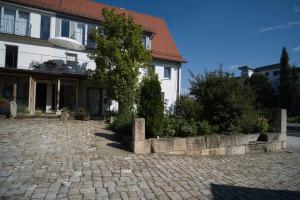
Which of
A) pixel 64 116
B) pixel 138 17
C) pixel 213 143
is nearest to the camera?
pixel 213 143

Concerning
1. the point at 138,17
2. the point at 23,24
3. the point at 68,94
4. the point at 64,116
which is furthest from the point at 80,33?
the point at 64,116

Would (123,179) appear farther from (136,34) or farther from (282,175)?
(136,34)

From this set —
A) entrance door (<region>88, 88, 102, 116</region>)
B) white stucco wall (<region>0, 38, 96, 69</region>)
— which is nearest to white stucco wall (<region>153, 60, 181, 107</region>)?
entrance door (<region>88, 88, 102, 116</region>)

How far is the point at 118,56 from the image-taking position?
51.6ft

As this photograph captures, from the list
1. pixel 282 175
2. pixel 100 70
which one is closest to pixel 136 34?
pixel 100 70

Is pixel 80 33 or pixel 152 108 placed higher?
pixel 80 33

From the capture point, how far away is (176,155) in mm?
8477

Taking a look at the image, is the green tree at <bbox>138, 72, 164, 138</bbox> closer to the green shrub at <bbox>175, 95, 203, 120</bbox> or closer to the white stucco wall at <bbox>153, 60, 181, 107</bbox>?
the green shrub at <bbox>175, 95, 203, 120</bbox>

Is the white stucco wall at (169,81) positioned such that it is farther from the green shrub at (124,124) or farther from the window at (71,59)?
the green shrub at (124,124)

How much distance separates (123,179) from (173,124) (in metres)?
4.42

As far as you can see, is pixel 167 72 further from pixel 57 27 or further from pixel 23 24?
pixel 23 24

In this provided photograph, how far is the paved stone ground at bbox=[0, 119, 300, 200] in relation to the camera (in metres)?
5.12

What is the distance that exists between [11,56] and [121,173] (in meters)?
16.6

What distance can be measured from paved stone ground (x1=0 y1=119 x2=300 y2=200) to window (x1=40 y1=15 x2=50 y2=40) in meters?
11.9
